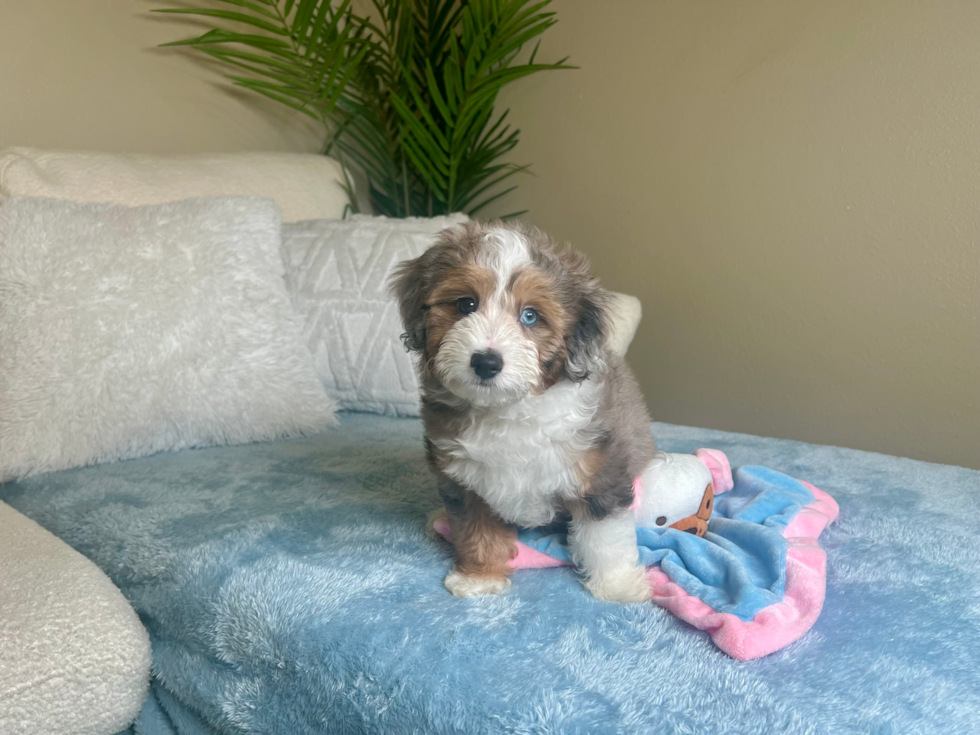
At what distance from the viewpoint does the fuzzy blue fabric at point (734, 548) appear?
4.36 feet

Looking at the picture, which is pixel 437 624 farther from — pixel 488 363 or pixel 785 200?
pixel 785 200

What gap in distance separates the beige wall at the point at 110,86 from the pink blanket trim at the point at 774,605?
7.27ft

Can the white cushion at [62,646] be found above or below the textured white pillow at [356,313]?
below

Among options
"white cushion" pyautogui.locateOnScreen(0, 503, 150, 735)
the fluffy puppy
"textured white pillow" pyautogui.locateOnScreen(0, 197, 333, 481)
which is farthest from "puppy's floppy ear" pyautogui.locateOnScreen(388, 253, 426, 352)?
"textured white pillow" pyautogui.locateOnScreen(0, 197, 333, 481)

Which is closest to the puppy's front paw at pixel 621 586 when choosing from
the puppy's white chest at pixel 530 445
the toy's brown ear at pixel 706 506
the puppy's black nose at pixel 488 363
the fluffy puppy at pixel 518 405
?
the fluffy puppy at pixel 518 405

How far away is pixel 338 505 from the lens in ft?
5.82

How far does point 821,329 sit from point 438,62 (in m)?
2.08

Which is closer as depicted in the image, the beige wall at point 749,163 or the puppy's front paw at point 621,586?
the puppy's front paw at point 621,586

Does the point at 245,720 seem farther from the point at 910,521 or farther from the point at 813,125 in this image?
the point at 813,125

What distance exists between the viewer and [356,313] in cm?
241

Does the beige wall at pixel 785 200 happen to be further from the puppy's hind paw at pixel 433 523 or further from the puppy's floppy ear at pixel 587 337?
the puppy's hind paw at pixel 433 523

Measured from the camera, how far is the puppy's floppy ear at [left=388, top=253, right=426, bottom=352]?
54.8 inches

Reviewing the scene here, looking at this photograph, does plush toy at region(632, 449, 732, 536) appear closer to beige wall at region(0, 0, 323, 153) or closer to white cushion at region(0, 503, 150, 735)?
white cushion at region(0, 503, 150, 735)

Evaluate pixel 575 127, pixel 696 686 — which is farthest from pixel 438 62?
pixel 696 686
